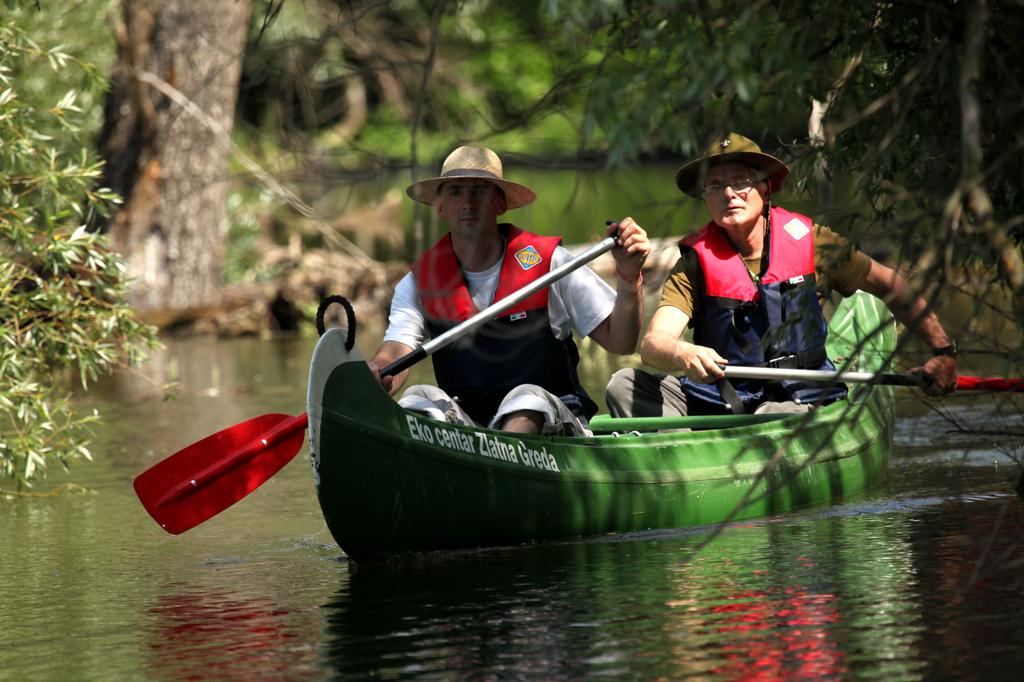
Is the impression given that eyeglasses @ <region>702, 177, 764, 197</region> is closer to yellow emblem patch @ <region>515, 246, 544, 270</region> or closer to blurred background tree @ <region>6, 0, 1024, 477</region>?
yellow emblem patch @ <region>515, 246, 544, 270</region>

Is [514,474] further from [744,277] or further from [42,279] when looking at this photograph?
[42,279]

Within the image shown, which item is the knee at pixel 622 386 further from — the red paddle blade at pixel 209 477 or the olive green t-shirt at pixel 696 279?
the red paddle blade at pixel 209 477

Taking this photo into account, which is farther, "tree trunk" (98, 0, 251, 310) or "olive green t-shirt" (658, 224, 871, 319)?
"tree trunk" (98, 0, 251, 310)

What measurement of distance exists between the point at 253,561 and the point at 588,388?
17.2 ft

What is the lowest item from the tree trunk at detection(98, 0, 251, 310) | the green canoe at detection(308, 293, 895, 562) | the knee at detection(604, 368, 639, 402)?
the green canoe at detection(308, 293, 895, 562)

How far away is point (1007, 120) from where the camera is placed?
447 cm

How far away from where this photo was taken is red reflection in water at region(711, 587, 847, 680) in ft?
14.5

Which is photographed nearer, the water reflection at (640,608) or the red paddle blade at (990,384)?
the water reflection at (640,608)

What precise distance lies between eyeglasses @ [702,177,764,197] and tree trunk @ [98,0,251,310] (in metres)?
8.74

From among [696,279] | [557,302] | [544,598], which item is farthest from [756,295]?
[544,598]

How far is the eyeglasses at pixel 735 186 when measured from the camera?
717cm

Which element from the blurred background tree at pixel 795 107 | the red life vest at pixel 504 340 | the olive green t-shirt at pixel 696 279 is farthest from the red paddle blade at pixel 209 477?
the olive green t-shirt at pixel 696 279

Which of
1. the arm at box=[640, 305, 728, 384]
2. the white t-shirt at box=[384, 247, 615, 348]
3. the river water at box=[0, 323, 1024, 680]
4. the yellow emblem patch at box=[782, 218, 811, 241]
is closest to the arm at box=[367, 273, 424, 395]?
the white t-shirt at box=[384, 247, 615, 348]

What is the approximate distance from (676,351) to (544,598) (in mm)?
1646
